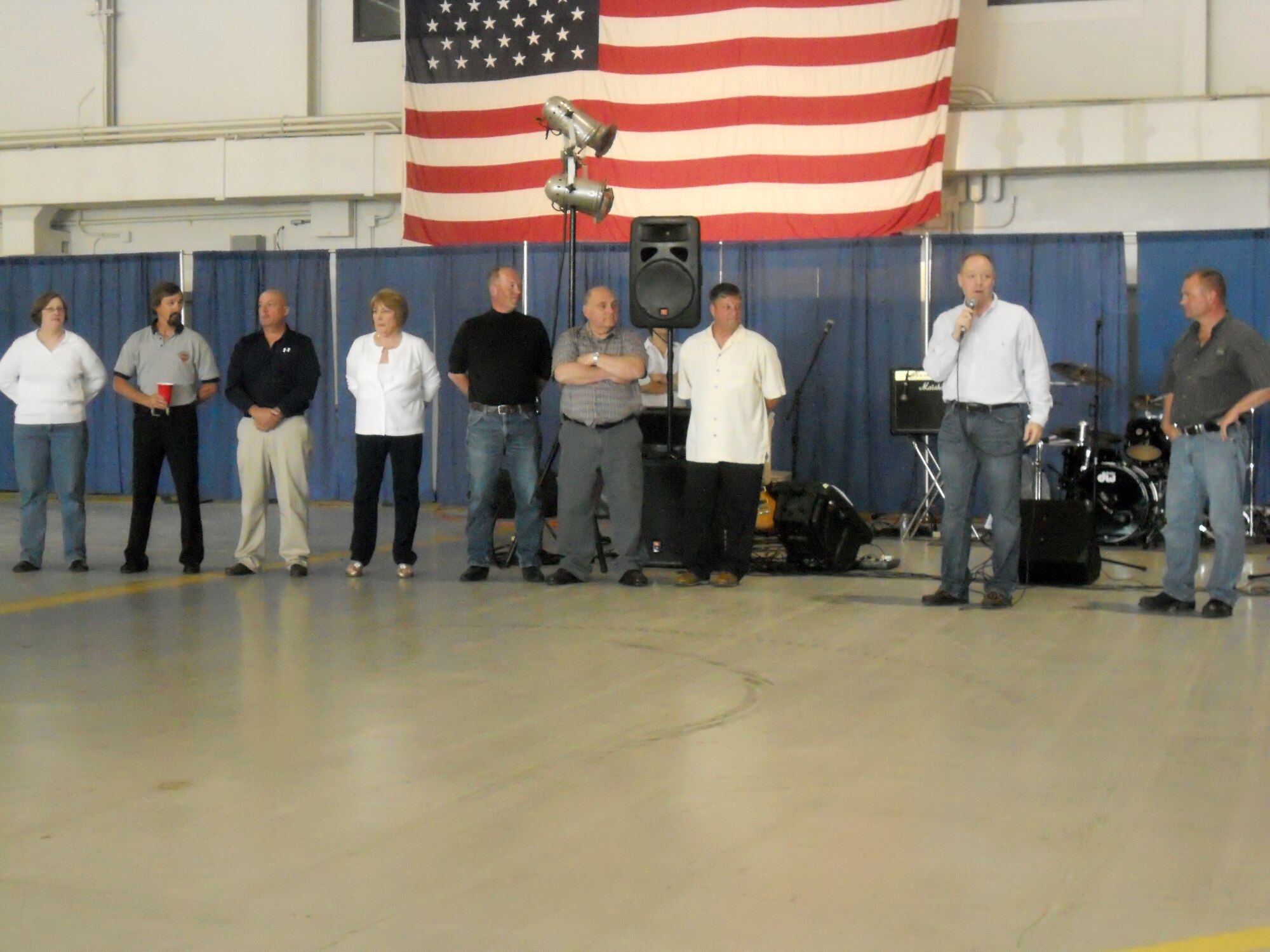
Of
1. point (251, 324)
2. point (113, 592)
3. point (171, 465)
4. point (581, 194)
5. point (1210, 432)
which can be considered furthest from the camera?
point (251, 324)

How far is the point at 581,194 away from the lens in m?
7.42

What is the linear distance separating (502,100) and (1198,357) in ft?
24.1

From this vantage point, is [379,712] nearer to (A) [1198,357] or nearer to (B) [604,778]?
(B) [604,778]

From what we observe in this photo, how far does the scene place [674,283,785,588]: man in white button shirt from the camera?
6.65 m

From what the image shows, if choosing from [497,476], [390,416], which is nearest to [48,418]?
[390,416]

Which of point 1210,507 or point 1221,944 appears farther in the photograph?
point 1210,507

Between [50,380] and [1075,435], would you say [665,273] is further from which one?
[1075,435]

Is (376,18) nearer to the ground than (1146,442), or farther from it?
farther from it

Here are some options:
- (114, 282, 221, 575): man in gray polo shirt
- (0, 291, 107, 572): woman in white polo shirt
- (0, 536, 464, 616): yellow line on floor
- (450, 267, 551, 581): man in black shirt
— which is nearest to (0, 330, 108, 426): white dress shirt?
(0, 291, 107, 572): woman in white polo shirt

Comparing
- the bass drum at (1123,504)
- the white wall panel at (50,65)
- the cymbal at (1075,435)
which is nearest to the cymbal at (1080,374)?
the cymbal at (1075,435)

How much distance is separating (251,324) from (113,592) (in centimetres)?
649

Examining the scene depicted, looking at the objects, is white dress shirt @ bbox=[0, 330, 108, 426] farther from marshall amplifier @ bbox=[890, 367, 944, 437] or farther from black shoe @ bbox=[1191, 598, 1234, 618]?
black shoe @ bbox=[1191, 598, 1234, 618]

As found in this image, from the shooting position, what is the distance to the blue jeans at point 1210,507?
5.77 metres

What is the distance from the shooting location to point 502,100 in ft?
39.2
